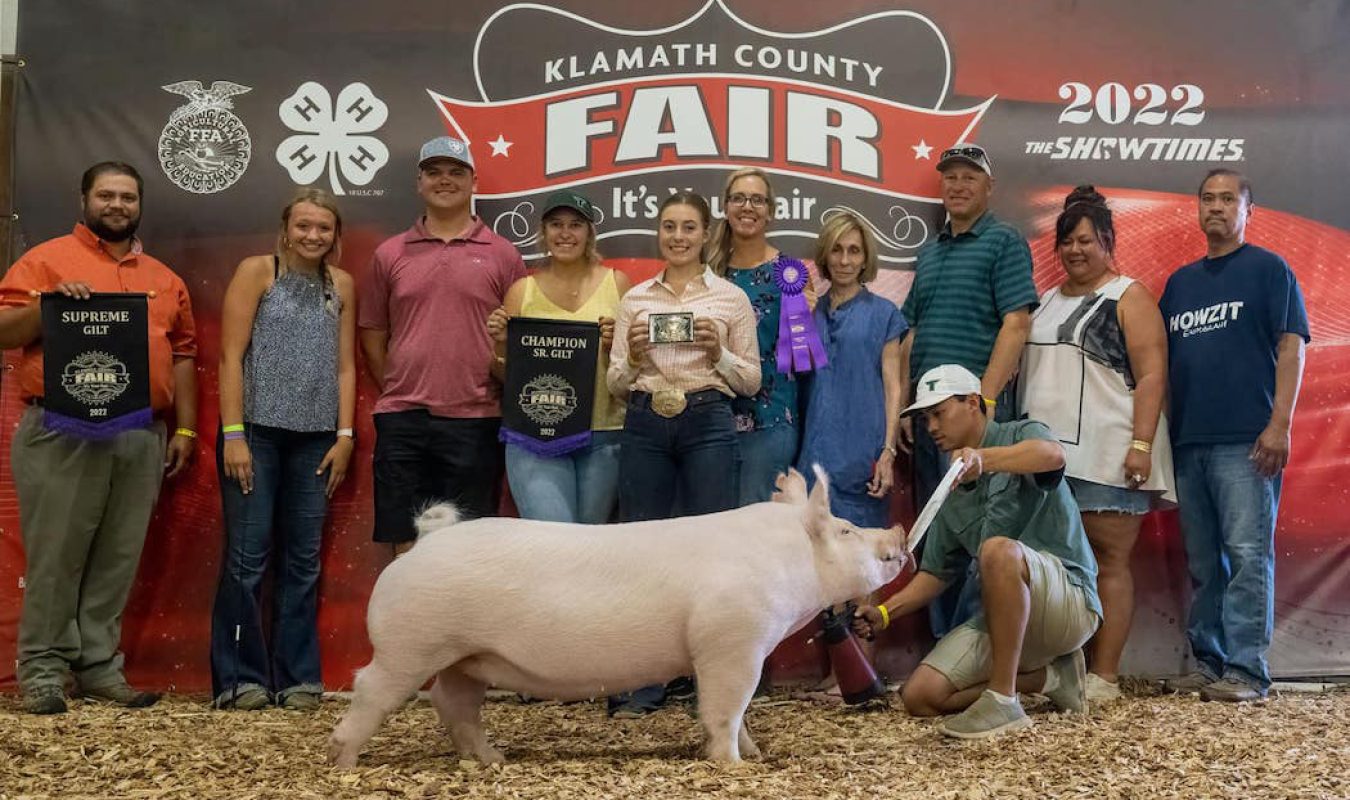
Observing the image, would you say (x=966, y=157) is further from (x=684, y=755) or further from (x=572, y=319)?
(x=684, y=755)

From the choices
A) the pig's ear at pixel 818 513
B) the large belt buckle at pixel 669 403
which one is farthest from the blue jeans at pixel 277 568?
the pig's ear at pixel 818 513

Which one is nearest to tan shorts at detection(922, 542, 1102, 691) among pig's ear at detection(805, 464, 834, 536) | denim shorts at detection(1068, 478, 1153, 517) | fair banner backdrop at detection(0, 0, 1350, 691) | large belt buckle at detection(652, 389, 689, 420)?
denim shorts at detection(1068, 478, 1153, 517)

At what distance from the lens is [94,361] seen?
498 centimetres

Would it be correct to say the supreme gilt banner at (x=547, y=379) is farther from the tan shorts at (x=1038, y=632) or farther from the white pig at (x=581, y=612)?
the tan shorts at (x=1038, y=632)

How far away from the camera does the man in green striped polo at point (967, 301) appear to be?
17.2ft

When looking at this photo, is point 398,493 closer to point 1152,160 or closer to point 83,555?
point 83,555

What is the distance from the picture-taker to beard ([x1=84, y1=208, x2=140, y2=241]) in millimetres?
5203

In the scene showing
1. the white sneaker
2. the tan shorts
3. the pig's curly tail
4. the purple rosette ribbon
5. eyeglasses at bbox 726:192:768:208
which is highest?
eyeglasses at bbox 726:192:768:208

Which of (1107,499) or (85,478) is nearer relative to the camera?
(85,478)

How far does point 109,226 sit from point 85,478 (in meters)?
1.07

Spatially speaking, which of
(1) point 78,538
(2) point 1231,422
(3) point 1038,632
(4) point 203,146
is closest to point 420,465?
(1) point 78,538

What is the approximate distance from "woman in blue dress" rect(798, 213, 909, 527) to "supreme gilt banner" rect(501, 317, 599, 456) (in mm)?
976

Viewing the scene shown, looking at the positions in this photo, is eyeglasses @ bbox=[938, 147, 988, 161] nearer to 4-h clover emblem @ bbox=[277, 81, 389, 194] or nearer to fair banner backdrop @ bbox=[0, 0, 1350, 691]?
fair banner backdrop @ bbox=[0, 0, 1350, 691]

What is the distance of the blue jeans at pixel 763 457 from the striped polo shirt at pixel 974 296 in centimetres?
76
